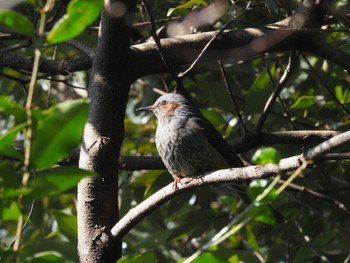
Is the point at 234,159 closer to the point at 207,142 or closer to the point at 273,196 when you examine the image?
the point at 207,142

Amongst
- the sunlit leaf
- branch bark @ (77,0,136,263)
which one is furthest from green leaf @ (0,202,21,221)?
branch bark @ (77,0,136,263)

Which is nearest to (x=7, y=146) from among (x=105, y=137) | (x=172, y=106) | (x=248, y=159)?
(x=105, y=137)

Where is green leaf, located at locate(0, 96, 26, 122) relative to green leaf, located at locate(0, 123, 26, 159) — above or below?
above

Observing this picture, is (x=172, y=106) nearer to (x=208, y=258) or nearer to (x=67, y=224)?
(x=67, y=224)

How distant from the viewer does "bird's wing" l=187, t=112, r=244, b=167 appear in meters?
4.25

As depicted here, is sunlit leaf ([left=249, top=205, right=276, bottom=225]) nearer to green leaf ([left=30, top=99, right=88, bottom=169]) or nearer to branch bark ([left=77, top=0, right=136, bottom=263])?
green leaf ([left=30, top=99, right=88, bottom=169])

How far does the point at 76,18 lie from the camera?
1286 mm

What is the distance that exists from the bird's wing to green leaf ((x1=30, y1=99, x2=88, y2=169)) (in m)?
2.83

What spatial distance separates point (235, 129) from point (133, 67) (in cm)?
222

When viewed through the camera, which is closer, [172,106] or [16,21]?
[16,21]

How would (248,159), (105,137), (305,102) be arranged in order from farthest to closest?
(248,159) → (305,102) → (105,137)

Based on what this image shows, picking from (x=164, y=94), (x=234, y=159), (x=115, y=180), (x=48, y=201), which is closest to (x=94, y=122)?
(x=115, y=180)

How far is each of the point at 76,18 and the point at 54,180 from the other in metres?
0.34

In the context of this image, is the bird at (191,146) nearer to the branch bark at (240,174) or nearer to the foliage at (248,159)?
the foliage at (248,159)
